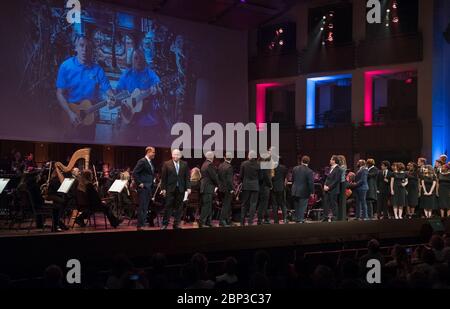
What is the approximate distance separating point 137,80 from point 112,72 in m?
0.95

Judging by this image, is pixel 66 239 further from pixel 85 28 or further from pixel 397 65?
pixel 397 65

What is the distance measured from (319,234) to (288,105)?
13.3 meters

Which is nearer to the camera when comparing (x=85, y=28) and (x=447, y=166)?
(x=447, y=166)

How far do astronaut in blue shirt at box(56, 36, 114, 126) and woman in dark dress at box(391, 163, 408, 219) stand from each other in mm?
9417

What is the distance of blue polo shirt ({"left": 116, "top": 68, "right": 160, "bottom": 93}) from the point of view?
64.3 feet

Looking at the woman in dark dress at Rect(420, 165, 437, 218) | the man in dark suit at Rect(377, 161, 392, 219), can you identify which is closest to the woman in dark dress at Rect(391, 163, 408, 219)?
the man in dark suit at Rect(377, 161, 392, 219)

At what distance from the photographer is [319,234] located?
13.1m

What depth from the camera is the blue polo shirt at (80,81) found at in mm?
18369

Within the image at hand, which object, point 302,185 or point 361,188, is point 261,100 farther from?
point 302,185

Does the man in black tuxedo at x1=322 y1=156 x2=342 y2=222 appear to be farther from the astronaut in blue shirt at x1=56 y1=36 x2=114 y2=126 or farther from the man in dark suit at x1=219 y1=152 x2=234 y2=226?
the astronaut in blue shirt at x1=56 y1=36 x2=114 y2=126

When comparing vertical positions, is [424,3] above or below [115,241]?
above
